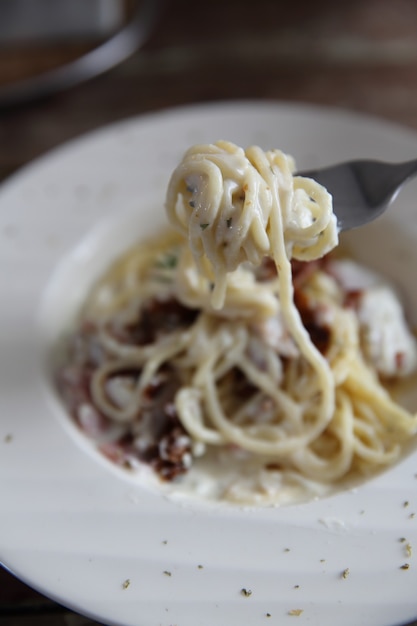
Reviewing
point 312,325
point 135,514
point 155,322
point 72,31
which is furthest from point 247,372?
point 72,31

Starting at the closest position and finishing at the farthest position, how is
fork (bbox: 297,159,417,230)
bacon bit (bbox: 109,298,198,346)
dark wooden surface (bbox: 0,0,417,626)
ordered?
fork (bbox: 297,159,417,230) → bacon bit (bbox: 109,298,198,346) → dark wooden surface (bbox: 0,0,417,626)

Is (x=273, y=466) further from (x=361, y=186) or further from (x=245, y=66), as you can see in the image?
(x=245, y=66)

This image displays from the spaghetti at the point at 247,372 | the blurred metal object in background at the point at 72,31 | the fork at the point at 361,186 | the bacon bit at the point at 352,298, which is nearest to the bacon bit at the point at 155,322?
the spaghetti at the point at 247,372

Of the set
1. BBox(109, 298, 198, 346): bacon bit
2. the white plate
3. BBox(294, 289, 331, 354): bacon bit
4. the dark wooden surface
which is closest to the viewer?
the white plate

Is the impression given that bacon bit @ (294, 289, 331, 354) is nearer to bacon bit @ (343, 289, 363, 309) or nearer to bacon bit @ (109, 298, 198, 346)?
bacon bit @ (343, 289, 363, 309)

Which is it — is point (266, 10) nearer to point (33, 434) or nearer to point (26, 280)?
point (26, 280)

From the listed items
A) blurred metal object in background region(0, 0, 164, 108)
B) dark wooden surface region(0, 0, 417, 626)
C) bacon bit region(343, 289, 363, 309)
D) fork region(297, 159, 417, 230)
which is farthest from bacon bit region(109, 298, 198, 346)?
blurred metal object in background region(0, 0, 164, 108)
